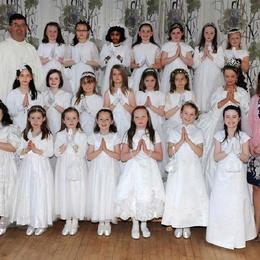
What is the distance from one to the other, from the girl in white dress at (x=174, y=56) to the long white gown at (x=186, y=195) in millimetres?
1211

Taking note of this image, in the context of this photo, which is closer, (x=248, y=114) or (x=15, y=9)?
(x=248, y=114)

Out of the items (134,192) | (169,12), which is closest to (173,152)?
(134,192)

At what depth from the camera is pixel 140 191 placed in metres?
4.19

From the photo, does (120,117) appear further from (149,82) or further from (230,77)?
(230,77)

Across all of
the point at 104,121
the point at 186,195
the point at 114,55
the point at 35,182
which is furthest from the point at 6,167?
the point at 114,55

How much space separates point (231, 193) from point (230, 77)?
4.01 ft

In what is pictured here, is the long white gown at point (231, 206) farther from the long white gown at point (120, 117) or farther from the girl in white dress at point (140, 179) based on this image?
the long white gown at point (120, 117)

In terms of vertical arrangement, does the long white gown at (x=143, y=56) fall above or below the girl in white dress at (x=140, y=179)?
above

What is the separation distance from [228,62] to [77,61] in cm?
155

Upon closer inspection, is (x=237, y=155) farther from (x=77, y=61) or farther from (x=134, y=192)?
(x=77, y=61)

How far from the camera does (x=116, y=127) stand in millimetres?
4586

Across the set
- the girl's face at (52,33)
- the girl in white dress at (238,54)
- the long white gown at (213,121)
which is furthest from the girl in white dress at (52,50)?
the girl in white dress at (238,54)

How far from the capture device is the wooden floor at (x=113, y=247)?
3838 mm

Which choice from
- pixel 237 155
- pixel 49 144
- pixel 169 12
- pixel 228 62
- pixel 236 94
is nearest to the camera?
pixel 237 155
